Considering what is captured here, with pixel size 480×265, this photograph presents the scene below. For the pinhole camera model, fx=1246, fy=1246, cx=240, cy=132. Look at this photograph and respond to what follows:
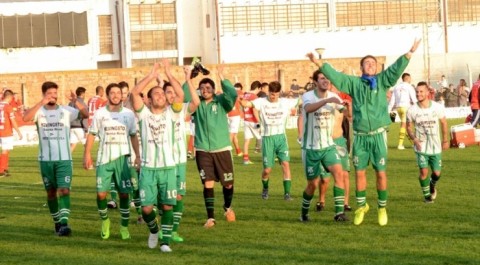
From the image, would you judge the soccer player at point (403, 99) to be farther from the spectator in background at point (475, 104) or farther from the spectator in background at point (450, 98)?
the spectator in background at point (450, 98)

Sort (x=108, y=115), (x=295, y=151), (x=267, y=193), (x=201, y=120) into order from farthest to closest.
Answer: (x=295, y=151) → (x=267, y=193) → (x=201, y=120) → (x=108, y=115)

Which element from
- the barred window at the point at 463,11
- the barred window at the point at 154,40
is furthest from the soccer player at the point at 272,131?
the barred window at the point at 463,11

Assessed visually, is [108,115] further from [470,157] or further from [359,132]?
[470,157]

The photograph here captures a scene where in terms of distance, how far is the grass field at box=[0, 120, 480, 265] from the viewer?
1406 centimetres

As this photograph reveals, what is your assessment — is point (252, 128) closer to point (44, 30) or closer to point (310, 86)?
point (310, 86)

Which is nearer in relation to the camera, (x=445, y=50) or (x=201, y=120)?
(x=201, y=120)

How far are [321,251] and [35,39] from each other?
194 ft

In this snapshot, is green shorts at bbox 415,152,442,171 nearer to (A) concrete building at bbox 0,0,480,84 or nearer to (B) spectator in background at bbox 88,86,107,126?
(B) spectator in background at bbox 88,86,107,126

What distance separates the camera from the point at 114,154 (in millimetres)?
16281

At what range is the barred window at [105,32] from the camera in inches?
2948

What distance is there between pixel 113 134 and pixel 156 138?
Result: 1.69 m

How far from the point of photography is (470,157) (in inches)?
1170

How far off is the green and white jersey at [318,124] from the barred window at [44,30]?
5595 centimetres

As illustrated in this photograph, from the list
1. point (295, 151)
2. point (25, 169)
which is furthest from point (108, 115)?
point (295, 151)
